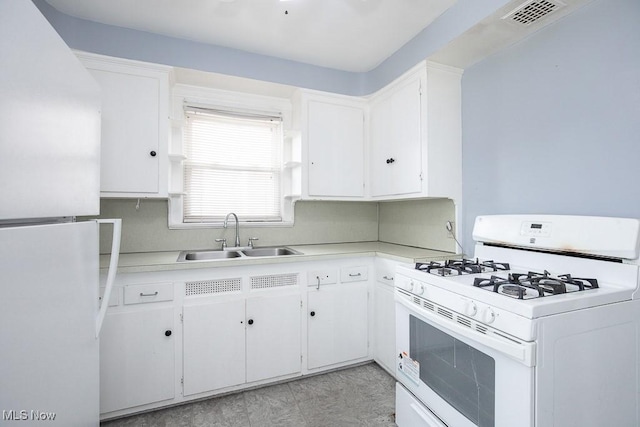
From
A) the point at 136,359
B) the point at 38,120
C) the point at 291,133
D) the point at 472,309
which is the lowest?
the point at 136,359

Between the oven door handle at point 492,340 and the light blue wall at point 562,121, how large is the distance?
942 mm

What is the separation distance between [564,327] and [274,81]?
2512 millimetres

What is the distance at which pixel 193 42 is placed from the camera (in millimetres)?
2346

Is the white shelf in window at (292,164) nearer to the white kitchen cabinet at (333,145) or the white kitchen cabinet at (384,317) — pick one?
the white kitchen cabinet at (333,145)

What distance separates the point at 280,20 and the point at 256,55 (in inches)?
19.2

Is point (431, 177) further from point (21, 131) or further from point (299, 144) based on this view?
point (21, 131)

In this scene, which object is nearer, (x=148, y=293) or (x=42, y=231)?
(x=42, y=231)

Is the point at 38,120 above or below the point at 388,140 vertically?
below

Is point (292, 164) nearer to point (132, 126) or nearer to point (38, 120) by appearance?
point (132, 126)

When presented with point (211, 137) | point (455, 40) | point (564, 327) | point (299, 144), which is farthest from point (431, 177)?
point (211, 137)

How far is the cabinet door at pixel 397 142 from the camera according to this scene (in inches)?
89.0

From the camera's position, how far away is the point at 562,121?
1.66 meters

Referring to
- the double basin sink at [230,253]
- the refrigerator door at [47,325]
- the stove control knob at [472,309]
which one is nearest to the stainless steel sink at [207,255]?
the double basin sink at [230,253]

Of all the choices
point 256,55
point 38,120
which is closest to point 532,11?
point 256,55
